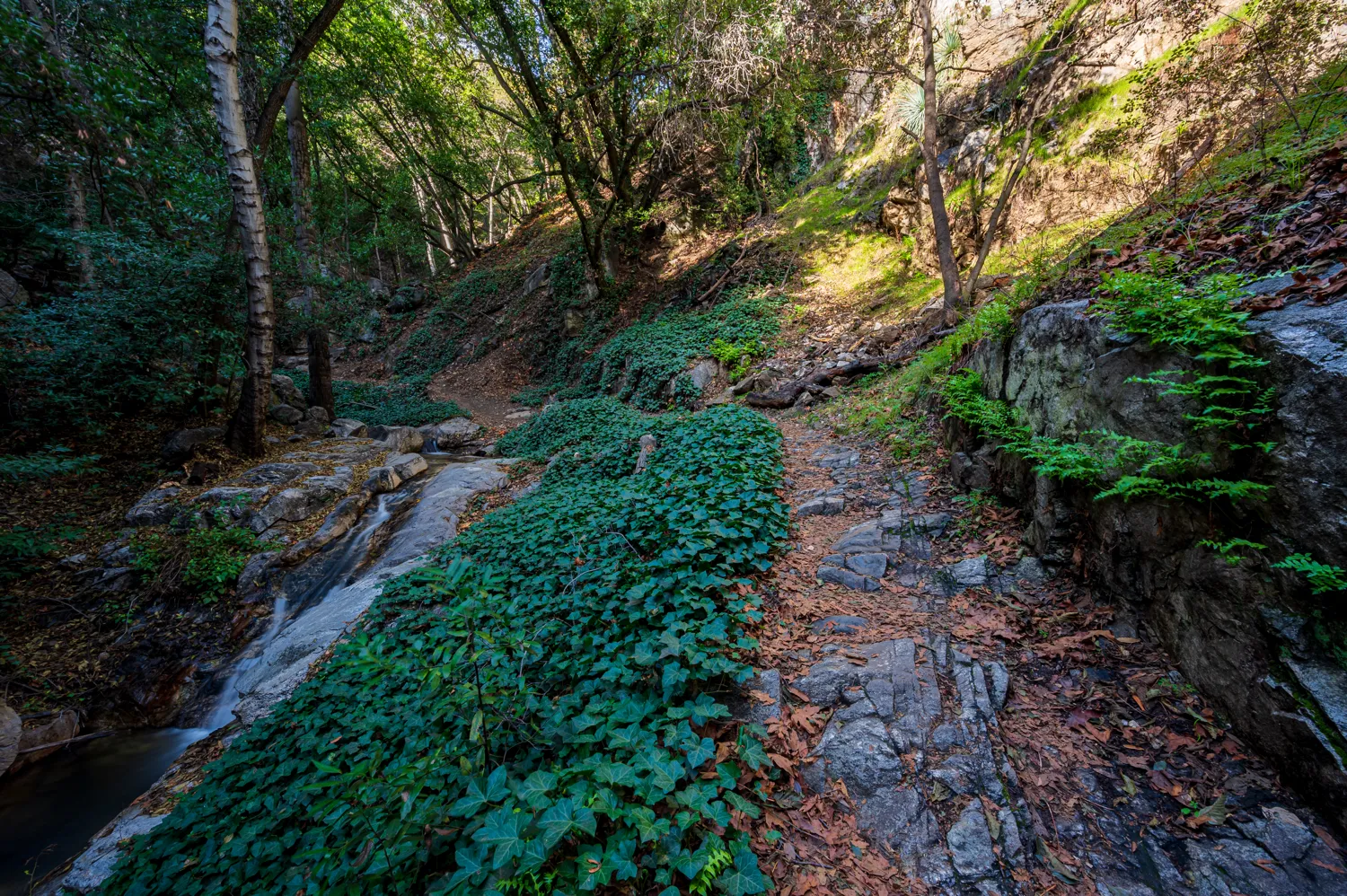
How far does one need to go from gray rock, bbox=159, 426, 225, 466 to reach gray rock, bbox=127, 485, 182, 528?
0.88 m

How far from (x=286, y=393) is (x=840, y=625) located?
41.9 ft

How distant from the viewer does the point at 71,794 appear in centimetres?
438

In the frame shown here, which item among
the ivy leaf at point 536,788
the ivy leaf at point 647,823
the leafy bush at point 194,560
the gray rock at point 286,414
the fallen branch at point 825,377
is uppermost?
the gray rock at point 286,414

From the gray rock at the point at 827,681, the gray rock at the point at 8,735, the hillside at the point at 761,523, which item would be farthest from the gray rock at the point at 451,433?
the gray rock at the point at 827,681

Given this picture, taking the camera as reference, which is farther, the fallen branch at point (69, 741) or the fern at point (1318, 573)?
the fallen branch at point (69, 741)

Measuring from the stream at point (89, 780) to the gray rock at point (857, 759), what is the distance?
230 inches

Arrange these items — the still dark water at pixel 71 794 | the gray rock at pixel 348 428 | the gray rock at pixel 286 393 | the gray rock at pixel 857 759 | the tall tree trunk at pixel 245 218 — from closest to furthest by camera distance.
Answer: the gray rock at pixel 857 759
the still dark water at pixel 71 794
the tall tree trunk at pixel 245 218
the gray rock at pixel 348 428
the gray rock at pixel 286 393

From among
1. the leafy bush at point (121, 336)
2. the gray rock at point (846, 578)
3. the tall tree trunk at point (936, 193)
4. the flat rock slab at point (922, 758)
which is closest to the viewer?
the flat rock slab at point (922, 758)

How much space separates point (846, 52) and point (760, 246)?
17.5ft

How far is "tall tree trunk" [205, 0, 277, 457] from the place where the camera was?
20.5 ft

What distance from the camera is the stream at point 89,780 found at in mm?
3916

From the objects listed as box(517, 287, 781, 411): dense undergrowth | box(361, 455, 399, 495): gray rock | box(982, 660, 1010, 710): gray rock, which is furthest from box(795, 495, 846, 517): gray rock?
box(361, 455, 399, 495): gray rock

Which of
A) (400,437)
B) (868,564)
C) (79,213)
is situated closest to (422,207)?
(79,213)

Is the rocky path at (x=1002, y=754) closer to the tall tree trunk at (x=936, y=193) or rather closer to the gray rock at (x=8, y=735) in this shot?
the tall tree trunk at (x=936, y=193)
